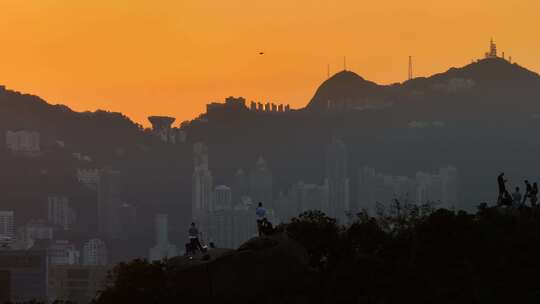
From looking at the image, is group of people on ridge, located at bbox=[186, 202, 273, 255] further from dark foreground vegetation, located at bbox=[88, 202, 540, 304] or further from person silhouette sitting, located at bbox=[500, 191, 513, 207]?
person silhouette sitting, located at bbox=[500, 191, 513, 207]

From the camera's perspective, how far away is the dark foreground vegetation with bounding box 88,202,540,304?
5138 cm

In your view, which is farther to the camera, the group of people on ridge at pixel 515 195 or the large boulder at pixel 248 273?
the group of people on ridge at pixel 515 195

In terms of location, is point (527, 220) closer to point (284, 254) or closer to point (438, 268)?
point (438, 268)

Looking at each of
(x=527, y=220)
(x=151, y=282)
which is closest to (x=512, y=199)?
(x=527, y=220)

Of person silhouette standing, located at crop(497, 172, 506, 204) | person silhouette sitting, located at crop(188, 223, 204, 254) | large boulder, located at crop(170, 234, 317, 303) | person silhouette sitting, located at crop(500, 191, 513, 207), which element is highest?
person silhouette standing, located at crop(497, 172, 506, 204)

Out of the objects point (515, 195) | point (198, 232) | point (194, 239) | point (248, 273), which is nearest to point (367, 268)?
point (248, 273)

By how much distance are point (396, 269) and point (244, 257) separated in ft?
19.4

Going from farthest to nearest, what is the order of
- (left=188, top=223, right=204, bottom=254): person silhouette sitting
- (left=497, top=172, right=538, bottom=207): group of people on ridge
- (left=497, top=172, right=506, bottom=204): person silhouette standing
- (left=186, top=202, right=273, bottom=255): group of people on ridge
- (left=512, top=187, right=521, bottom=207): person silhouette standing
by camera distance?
(left=512, top=187, right=521, bottom=207): person silhouette standing
(left=497, top=172, right=538, bottom=207): group of people on ridge
(left=497, top=172, right=506, bottom=204): person silhouette standing
(left=186, top=202, right=273, bottom=255): group of people on ridge
(left=188, top=223, right=204, bottom=254): person silhouette sitting

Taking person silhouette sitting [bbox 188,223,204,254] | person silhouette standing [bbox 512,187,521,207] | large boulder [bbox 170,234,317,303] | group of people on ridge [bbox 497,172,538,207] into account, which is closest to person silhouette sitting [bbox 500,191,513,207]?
group of people on ridge [bbox 497,172,538,207]

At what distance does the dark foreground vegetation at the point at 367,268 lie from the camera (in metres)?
51.4

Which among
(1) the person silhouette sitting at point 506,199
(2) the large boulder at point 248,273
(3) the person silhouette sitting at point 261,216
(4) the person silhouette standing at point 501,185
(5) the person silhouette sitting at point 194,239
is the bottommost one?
(2) the large boulder at point 248,273

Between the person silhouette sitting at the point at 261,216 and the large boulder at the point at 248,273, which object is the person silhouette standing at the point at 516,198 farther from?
the person silhouette sitting at the point at 261,216

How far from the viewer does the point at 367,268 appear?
53.5 m

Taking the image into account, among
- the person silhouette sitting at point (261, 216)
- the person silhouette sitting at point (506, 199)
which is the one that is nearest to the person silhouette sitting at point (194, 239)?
the person silhouette sitting at point (261, 216)
